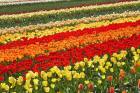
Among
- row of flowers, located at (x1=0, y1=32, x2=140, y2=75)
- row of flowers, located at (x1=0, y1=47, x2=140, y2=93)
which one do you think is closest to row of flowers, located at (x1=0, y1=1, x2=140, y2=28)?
row of flowers, located at (x1=0, y1=32, x2=140, y2=75)

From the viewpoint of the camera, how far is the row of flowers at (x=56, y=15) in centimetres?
2594

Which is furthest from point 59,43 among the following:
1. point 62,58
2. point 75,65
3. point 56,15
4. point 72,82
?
point 56,15

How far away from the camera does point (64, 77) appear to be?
761 cm

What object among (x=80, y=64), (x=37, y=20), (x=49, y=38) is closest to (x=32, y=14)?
(x=37, y=20)

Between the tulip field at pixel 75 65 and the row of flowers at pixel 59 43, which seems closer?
the tulip field at pixel 75 65

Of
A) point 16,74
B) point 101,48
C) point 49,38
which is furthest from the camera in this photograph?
point 49,38

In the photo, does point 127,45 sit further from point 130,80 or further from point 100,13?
point 100,13

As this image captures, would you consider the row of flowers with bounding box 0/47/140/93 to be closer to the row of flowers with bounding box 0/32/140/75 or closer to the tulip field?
the tulip field

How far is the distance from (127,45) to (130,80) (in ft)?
9.56

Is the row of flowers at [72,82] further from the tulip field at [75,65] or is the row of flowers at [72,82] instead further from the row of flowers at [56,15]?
the row of flowers at [56,15]

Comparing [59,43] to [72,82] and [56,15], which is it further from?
[56,15]

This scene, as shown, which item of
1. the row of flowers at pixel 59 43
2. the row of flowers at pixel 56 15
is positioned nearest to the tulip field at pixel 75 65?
the row of flowers at pixel 59 43

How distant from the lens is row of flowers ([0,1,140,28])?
2594cm

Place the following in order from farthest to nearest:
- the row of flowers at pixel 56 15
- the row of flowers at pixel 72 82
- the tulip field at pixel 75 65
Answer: the row of flowers at pixel 56 15 → the tulip field at pixel 75 65 → the row of flowers at pixel 72 82
